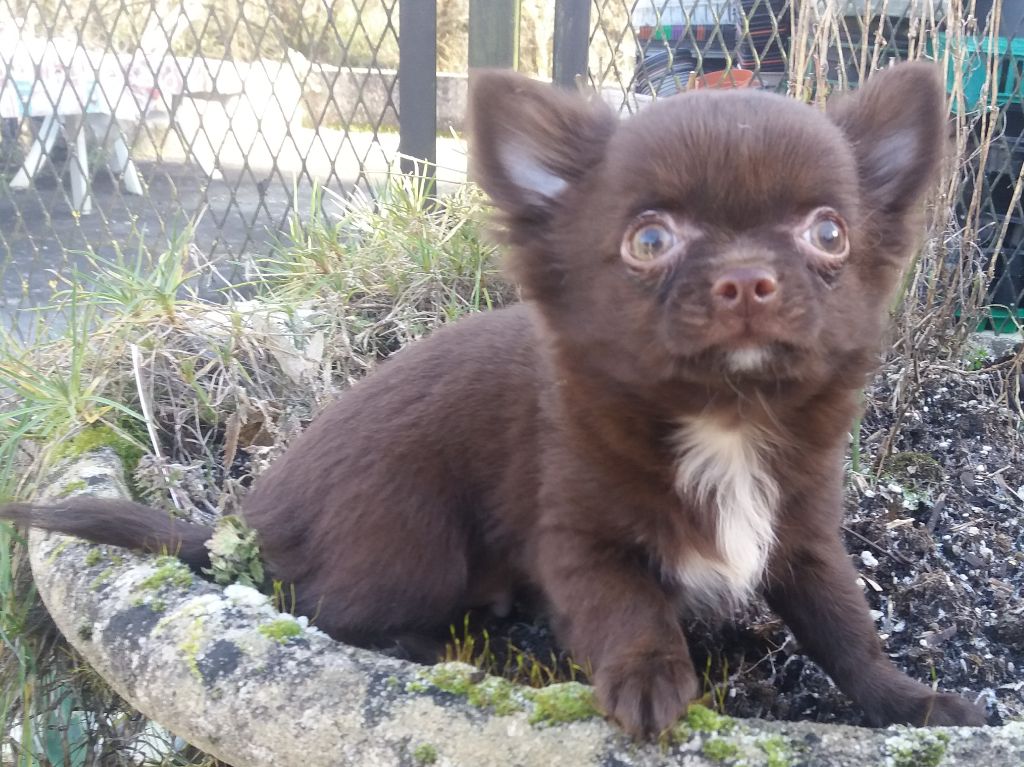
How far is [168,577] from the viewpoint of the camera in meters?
1.84

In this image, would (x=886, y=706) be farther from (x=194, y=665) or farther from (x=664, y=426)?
(x=194, y=665)

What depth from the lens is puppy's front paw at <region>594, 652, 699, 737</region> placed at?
57.6 inches

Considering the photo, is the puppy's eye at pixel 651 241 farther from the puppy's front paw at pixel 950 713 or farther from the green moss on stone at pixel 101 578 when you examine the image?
the green moss on stone at pixel 101 578

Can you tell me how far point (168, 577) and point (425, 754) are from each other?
0.69m

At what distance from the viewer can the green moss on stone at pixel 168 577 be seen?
1.82 m

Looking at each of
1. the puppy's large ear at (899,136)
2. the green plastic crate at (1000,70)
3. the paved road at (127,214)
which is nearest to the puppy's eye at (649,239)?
the puppy's large ear at (899,136)

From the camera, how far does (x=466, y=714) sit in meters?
1.50

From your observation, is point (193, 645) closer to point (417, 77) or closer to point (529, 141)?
point (529, 141)

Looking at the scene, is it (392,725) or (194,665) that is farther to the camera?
(194,665)

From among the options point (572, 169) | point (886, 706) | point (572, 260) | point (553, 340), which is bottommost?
point (886, 706)

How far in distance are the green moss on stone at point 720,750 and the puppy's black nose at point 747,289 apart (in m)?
0.66

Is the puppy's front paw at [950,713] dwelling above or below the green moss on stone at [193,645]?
below

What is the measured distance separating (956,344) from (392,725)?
2571 mm

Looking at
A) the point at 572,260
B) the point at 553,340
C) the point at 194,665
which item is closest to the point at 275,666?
the point at 194,665
